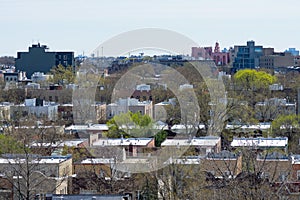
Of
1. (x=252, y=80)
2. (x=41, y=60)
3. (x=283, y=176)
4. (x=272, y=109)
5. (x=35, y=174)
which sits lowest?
(x=283, y=176)

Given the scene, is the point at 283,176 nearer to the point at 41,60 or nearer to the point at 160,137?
the point at 160,137

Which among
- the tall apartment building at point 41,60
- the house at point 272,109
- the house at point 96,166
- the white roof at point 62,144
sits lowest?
the house at point 96,166

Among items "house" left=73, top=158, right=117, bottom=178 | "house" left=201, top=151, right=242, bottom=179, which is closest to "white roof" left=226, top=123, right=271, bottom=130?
"house" left=201, top=151, right=242, bottom=179

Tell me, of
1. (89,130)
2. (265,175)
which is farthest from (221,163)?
(89,130)

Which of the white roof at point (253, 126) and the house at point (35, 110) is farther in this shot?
the house at point (35, 110)

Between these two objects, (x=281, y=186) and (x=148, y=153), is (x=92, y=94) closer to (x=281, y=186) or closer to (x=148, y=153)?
(x=148, y=153)

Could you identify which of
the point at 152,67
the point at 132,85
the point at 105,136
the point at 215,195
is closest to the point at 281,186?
the point at 215,195

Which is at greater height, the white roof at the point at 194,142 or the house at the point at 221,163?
the white roof at the point at 194,142

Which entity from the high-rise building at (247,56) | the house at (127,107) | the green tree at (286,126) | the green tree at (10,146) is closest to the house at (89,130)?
the green tree at (10,146)

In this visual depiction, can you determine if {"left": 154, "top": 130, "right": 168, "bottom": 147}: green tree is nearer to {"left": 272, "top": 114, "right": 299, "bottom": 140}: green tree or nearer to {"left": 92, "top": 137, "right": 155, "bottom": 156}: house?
{"left": 92, "top": 137, "right": 155, "bottom": 156}: house

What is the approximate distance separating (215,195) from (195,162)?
2322 millimetres

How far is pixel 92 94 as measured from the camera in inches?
1147

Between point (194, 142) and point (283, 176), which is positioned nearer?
point (283, 176)

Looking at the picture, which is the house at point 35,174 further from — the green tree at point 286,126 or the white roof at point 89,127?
the green tree at point 286,126
